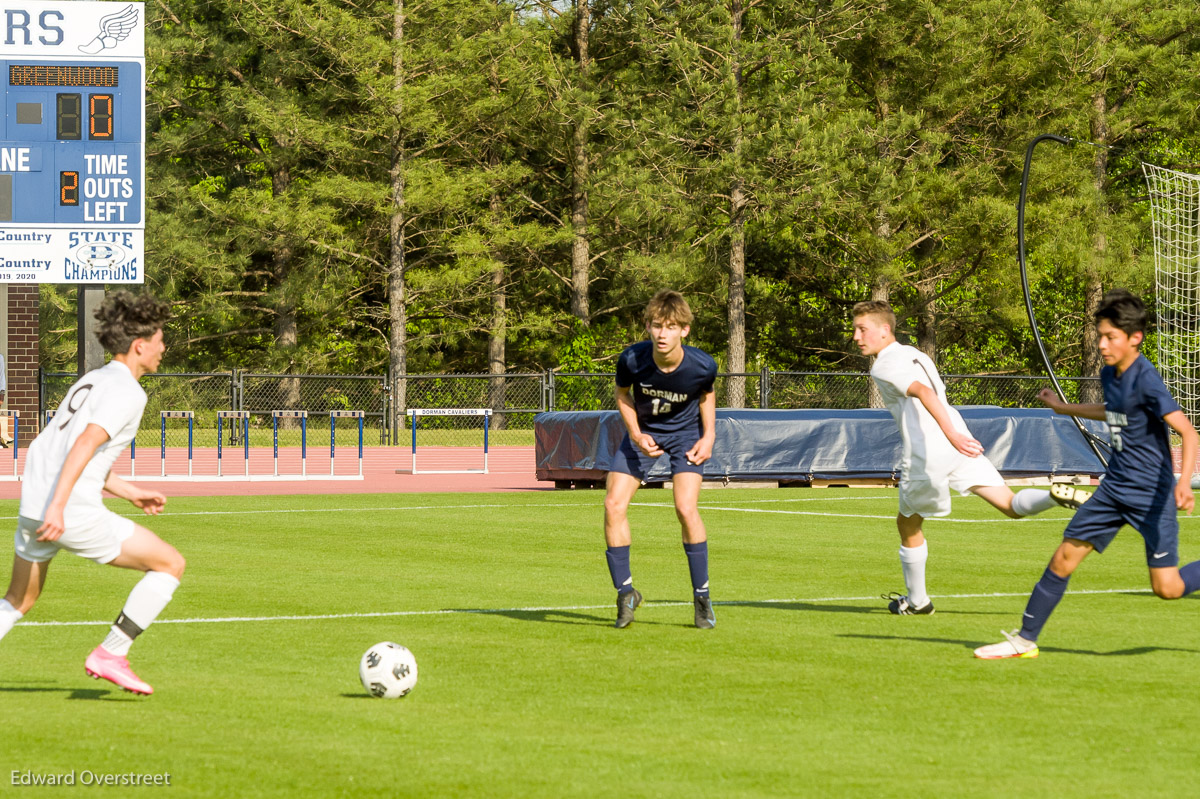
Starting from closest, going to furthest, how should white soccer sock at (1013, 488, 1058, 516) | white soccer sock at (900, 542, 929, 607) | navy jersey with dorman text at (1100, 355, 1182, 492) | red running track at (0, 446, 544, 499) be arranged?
navy jersey with dorman text at (1100, 355, 1182, 492) → white soccer sock at (1013, 488, 1058, 516) → white soccer sock at (900, 542, 929, 607) → red running track at (0, 446, 544, 499)

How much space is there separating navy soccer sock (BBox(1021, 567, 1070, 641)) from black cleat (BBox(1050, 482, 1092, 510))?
1112mm

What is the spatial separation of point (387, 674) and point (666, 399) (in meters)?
2.99

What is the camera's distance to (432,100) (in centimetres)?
4334

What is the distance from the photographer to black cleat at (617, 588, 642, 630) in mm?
9195

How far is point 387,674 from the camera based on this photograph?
22.8 feet

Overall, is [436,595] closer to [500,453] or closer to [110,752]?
[110,752]

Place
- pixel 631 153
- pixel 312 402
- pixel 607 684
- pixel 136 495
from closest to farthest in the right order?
pixel 136 495
pixel 607 684
pixel 631 153
pixel 312 402

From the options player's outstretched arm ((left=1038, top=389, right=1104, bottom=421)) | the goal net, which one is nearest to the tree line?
the goal net

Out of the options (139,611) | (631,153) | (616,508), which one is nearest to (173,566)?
(139,611)

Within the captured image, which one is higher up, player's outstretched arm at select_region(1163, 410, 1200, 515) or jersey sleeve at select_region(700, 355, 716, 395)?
jersey sleeve at select_region(700, 355, 716, 395)

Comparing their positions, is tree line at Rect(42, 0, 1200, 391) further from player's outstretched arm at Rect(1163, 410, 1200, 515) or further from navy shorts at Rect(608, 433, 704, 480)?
player's outstretched arm at Rect(1163, 410, 1200, 515)

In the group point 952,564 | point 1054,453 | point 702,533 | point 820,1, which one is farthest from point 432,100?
point 702,533

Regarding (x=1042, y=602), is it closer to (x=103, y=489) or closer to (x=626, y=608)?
(x=626, y=608)

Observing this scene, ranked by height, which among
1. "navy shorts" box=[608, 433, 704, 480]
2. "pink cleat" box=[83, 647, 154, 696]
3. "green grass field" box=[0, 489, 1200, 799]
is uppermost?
"navy shorts" box=[608, 433, 704, 480]
